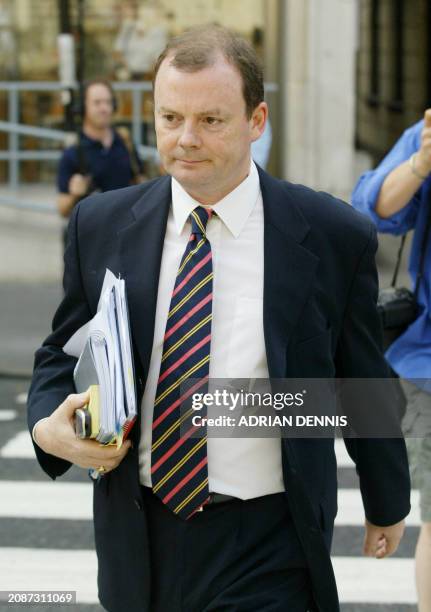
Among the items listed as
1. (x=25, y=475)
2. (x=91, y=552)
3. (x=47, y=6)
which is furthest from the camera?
(x=47, y=6)

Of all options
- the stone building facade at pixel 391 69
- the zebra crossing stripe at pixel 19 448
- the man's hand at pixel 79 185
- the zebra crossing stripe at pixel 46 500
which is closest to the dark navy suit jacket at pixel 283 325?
the zebra crossing stripe at pixel 46 500

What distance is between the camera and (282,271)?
9.53 ft

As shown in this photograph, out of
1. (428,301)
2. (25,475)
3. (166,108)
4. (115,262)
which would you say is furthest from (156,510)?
(25,475)

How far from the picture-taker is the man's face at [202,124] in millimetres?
2732

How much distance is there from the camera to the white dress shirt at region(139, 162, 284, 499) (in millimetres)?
2863

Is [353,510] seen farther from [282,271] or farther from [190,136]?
A: [190,136]

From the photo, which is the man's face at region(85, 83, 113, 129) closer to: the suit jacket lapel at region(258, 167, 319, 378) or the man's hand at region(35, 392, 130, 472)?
the suit jacket lapel at region(258, 167, 319, 378)

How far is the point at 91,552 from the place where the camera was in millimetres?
5973

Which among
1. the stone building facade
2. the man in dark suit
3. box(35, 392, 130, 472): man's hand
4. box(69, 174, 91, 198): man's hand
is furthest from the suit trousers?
the stone building facade

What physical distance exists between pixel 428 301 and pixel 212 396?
4.91ft

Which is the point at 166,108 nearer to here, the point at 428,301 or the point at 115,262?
the point at 115,262

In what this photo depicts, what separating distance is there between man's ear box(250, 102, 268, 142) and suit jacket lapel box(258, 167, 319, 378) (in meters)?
0.17

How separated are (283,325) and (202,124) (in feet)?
1.60

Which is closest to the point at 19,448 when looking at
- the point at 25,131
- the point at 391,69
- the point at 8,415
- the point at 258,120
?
the point at 8,415
